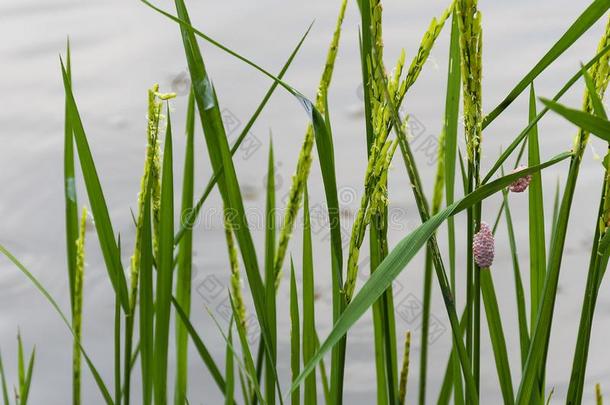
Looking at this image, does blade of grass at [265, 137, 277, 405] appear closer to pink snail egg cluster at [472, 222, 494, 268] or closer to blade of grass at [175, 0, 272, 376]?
blade of grass at [175, 0, 272, 376]

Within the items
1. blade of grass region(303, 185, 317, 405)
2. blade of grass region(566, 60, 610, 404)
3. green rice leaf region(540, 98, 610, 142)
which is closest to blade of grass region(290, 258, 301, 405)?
blade of grass region(303, 185, 317, 405)

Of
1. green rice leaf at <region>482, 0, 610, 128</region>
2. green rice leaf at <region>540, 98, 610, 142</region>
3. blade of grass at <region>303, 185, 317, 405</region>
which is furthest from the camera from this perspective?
blade of grass at <region>303, 185, 317, 405</region>

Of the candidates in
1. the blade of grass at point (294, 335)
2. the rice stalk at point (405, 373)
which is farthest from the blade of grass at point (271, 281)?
the rice stalk at point (405, 373)

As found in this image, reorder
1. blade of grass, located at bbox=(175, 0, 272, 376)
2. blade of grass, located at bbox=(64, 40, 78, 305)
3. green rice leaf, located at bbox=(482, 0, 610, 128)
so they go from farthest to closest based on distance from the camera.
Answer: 1. blade of grass, located at bbox=(64, 40, 78, 305)
2. blade of grass, located at bbox=(175, 0, 272, 376)
3. green rice leaf, located at bbox=(482, 0, 610, 128)

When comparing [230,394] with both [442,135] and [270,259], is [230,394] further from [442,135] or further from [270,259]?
[442,135]

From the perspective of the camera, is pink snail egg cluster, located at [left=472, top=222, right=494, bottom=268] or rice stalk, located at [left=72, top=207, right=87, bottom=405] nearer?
pink snail egg cluster, located at [left=472, top=222, right=494, bottom=268]

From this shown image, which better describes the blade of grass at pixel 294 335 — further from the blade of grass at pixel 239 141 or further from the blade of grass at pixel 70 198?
the blade of grass at pixel 70 198

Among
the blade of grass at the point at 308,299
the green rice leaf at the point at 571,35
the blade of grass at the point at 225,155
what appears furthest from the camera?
the blade of grass at the point at 308,299

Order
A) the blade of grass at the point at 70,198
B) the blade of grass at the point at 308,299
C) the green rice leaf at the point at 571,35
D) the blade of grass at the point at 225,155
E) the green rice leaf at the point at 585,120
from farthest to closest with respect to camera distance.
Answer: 1. the blade of grass at the point at 70,198
2. the blade of grass at the point at 308,299
3. the blade of grass at the point at 225,155
4. the green rice leaf at the point at 571,35
5. the green rice leaf at the point at 585,120

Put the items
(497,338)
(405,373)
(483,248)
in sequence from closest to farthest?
(483,248) < (497,338) < (405,373)

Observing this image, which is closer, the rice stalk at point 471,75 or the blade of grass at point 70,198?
the rice stalk at point 471,75

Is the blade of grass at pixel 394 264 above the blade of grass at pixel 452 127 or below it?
below

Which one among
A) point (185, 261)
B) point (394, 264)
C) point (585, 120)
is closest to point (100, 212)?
point (185, 261)

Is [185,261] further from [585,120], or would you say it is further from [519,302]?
[585,120]
